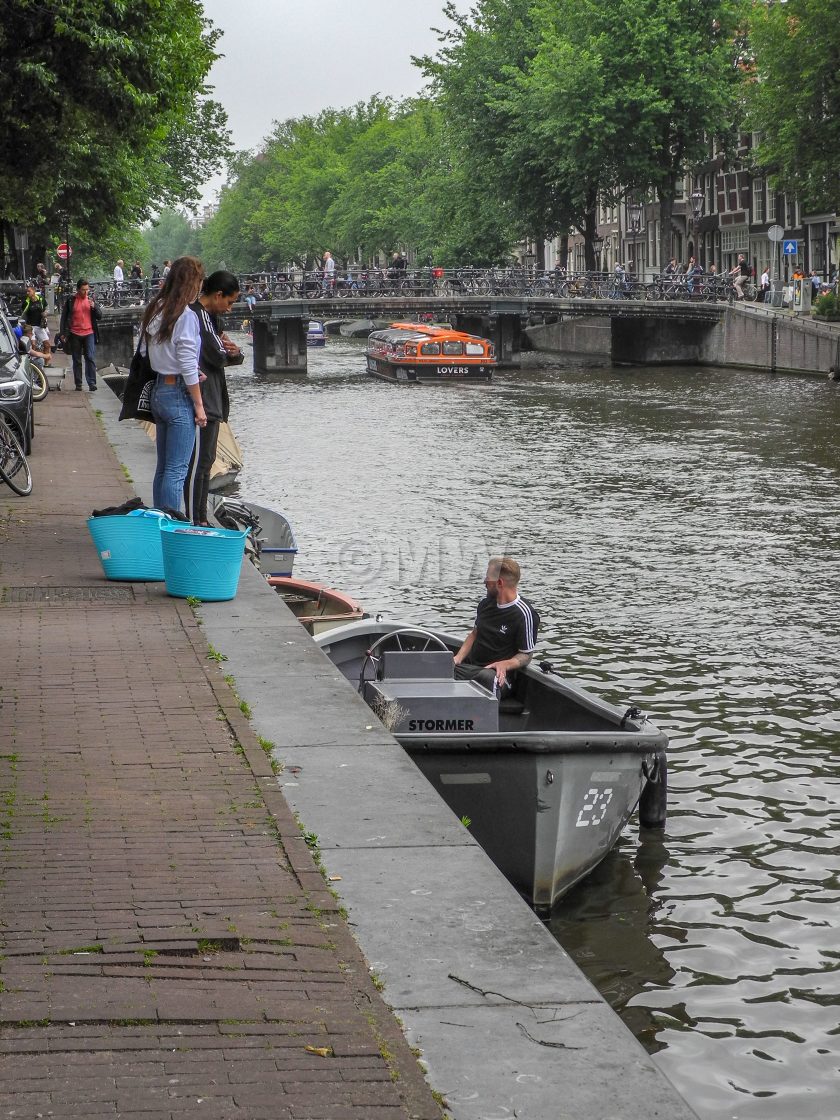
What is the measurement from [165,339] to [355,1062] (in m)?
7.56

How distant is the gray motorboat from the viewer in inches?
295

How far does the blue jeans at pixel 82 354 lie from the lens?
2988 cm

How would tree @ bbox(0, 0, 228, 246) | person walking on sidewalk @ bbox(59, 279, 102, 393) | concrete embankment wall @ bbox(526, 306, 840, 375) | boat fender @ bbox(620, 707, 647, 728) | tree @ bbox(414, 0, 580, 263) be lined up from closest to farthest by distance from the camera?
boat fender @ bbox(620, 707, 647, 728)
tree @ bbox(0, 0, 228, 246)
person walking on sidewalk @ bbox(59, 279, 102, 393)
concrete embankment wall @ bbox(526, 306, 840, 375)
tree @ bbox(414, 0, 580, 263)

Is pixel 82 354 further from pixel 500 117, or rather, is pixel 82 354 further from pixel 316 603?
pixel 500 117

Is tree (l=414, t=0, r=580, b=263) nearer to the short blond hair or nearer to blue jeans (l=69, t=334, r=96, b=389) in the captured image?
blue jeans (l=69, t=334, r=96, b=389)

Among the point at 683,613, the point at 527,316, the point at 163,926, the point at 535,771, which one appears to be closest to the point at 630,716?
the point at 535,771

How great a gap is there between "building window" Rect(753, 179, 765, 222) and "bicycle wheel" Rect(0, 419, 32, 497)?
6075 cm

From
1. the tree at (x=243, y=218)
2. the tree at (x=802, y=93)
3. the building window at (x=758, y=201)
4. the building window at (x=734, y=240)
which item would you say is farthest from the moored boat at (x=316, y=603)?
the tree at (x=243, y=218)

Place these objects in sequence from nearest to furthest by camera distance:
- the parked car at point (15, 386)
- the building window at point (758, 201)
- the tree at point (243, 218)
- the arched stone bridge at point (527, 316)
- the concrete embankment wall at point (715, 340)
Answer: the parked car at point (15, 386), the concrete embankment wall at point (715, 340), the arched stone bridge at point (527, 316), the building window at point (758, 201), the tree at point (243, 218)

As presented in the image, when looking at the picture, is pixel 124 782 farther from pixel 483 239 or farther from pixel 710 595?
pixel 483 239

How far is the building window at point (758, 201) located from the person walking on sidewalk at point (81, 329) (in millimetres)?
47574

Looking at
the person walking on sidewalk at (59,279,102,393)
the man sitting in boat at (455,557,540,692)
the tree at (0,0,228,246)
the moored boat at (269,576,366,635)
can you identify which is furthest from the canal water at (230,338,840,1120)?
the tree at (0,0,228,246)

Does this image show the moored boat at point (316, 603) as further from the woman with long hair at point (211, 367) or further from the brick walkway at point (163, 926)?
the brick walkway at point (163, 926)

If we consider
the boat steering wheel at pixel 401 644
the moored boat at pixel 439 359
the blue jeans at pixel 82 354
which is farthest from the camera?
the moored boat at pixel 439 359
